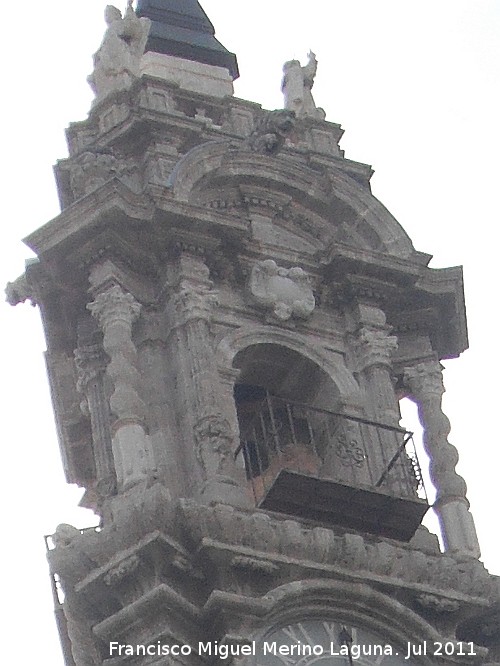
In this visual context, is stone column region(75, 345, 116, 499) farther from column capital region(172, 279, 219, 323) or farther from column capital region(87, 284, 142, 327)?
column capital region(172, 279, 219, 323)

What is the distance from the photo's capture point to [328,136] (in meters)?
34.0

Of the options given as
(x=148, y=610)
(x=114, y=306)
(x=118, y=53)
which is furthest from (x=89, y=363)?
(x=118, y=53)

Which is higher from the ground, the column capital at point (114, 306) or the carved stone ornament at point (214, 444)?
the column capital at point (114, 306)

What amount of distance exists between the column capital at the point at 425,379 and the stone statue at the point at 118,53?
5871 mm

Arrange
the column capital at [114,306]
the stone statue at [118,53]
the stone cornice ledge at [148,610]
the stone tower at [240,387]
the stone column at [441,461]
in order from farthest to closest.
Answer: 1. the stone statue at [118,53]
2. the column capital at [114,306]
3. the stone column at [441,461]
4. the stone tower at [240,387]
5. the stone cornice ledge at [148,610]

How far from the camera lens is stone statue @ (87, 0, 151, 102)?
33531 millimetres

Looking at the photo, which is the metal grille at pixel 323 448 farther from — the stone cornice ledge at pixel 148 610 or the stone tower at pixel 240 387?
the stone cornice ledge at pixel 148 610

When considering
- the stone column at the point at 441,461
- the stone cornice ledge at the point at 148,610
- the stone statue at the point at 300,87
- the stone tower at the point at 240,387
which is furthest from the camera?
the stone statue at the point at 300,87

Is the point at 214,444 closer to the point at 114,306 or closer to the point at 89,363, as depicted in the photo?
the point at 114,306

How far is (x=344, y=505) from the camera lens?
27.6m

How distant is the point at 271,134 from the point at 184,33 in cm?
493

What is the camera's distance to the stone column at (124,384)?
27469 mm

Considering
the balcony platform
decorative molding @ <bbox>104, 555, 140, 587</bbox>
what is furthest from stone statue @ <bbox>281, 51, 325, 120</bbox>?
decorative molding @ <bbox>104, 555, 140, 587</bbox>

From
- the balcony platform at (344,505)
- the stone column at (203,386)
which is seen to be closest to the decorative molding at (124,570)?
the stone column at (203,386)
